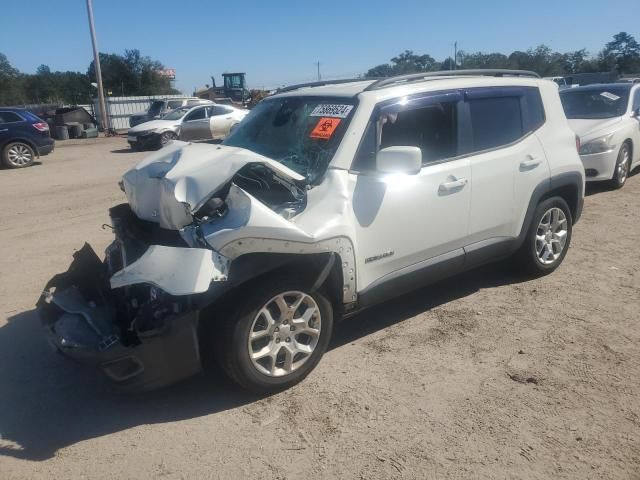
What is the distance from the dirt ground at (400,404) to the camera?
2.77 m

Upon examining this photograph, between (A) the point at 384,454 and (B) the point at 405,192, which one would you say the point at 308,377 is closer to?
(A) the point at 384,454

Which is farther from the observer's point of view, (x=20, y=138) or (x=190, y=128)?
(x=190, y=128)

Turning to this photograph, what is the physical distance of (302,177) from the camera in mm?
3484

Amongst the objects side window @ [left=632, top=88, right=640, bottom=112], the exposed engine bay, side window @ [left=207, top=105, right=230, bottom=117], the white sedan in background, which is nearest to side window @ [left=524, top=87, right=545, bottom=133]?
the exposed engine bay

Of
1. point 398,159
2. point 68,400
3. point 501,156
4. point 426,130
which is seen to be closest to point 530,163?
point 501,156

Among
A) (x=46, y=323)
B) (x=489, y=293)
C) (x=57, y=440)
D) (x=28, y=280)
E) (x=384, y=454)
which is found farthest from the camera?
(x=28, y=280)

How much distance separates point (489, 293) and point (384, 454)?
2.44 metres

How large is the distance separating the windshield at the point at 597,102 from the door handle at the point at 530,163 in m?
5.38

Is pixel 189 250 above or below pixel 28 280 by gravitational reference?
above

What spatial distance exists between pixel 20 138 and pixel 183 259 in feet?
46.4

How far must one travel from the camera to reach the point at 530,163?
4586 millimetres

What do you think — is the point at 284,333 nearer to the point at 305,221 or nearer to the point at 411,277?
the point at 305,221

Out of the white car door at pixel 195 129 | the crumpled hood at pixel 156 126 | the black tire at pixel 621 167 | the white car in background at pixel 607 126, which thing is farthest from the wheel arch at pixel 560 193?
the crumpled hood at pixel 156 126

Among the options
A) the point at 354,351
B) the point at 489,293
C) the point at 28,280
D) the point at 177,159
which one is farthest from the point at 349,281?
the point at 28,280
